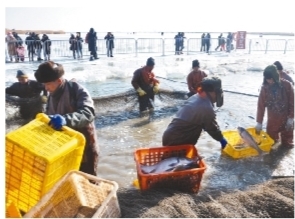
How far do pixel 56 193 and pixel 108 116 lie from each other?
18.4ft

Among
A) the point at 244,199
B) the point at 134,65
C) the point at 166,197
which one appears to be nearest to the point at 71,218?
the point at 166,197

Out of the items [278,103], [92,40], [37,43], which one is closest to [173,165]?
[278,103]

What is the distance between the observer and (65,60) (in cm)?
1727

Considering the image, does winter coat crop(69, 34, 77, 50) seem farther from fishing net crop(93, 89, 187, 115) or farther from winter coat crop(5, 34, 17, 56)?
fishing net crop(93, 89, 187, 115)

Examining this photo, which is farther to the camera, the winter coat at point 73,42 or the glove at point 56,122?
the winter coat at point 73,42

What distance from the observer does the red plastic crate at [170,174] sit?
353cm

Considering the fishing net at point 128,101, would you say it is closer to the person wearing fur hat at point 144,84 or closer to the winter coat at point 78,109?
the person wearing fur hat at point 144,84

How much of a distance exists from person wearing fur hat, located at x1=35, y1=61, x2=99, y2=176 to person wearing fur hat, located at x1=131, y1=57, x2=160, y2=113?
15.9 ft

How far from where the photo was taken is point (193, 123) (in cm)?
417

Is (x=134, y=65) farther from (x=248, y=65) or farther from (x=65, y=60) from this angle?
(x=248, y=65)

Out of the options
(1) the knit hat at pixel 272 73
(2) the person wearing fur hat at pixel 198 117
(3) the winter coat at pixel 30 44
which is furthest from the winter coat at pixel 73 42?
(2) the person wearing fur hat at pixel 198 117

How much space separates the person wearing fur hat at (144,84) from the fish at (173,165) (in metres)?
4.87

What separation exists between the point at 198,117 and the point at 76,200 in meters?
1.97

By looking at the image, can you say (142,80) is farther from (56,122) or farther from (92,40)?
(92,40)
